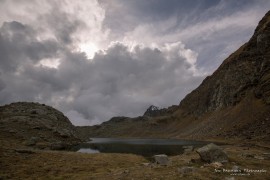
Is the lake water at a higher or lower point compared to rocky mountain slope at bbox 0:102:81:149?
lower

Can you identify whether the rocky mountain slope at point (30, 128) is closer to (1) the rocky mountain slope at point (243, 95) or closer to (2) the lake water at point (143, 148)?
(2) the lake water at point (143, 148)

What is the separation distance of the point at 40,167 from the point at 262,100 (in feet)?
341

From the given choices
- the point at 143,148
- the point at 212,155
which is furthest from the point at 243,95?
the point at 212,155

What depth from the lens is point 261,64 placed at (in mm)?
133125

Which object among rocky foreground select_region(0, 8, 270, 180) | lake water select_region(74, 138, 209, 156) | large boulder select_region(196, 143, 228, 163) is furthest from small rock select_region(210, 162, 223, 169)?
lake water select_region(74, 138, 209, 156)

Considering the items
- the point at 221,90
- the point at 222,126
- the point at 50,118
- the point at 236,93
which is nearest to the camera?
the point at 50,118

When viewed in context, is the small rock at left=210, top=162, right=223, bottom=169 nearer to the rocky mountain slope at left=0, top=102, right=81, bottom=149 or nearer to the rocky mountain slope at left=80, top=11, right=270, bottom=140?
the rocky mountain slope at left=0, top=102, right=81, bottom=149

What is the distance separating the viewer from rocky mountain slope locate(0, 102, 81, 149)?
7081cm

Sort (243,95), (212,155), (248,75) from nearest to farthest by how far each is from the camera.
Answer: (212,155) → (243,95) → (248,75)

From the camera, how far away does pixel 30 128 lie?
276 ft

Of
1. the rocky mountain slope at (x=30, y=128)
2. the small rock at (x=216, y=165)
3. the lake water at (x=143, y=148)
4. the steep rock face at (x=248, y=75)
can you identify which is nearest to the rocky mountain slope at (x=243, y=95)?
the steep rock face at (x=248, y=75)

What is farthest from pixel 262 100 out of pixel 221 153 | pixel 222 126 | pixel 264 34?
pixel 221 153

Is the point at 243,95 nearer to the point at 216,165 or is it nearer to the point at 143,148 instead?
the point at 143,148

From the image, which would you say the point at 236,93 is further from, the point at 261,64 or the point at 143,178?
the point at 143,178
